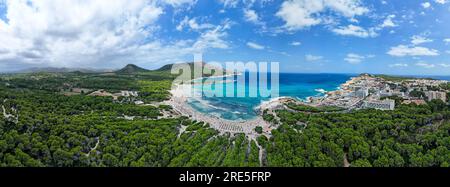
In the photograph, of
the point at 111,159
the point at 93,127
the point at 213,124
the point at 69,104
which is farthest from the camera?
the point at 69,104

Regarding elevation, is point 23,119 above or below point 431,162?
above

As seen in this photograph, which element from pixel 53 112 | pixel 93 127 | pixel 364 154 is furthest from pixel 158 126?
pixel 364 154

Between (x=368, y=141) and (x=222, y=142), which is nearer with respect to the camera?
(x=368, y=141)

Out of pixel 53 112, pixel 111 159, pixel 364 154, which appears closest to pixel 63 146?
pixel 111 159

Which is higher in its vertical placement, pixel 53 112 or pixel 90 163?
pixel 53 112

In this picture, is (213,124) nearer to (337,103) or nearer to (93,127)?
(93,127)

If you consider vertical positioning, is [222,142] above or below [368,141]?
below

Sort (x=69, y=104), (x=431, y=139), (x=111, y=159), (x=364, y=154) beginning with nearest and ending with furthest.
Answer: (x=111, y=159)
(x=364, y=154)
(x=431, y=139)
(x=69, y=104)

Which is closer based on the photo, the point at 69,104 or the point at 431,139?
the point at 431,139

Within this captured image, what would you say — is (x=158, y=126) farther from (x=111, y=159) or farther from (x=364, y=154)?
(x=364, y=154)
